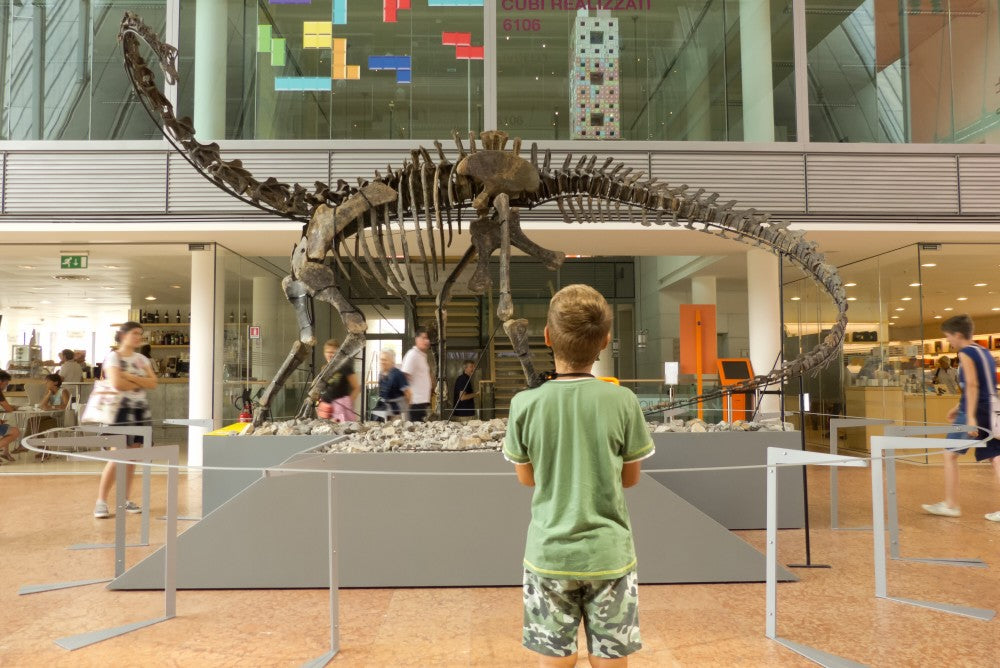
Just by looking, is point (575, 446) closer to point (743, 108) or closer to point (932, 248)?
point (743, 108)

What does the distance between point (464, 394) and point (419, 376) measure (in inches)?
57.5

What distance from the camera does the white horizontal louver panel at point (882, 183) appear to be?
31.7 feet

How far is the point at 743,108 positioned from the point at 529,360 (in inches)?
247

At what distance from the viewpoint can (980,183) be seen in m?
9.72

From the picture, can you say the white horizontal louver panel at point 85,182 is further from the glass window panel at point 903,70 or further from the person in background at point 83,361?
the glass window panel at point 903,70

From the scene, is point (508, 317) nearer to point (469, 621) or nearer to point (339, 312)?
point (339, 312)

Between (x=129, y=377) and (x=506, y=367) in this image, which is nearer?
(x=129, y=377)

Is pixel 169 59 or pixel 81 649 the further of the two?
pixel 169 59

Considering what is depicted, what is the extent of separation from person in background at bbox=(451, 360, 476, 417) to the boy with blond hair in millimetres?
4601

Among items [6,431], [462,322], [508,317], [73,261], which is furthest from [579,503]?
[462,322]

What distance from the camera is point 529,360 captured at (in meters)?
5.75

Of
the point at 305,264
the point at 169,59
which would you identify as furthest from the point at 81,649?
the point at 169,59

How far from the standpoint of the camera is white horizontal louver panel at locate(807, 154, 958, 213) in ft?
31.7

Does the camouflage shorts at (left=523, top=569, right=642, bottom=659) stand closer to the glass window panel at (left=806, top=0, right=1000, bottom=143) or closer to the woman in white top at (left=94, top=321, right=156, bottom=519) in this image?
the woman in white top at (left=94, top=321, right=156, bottom=519)
